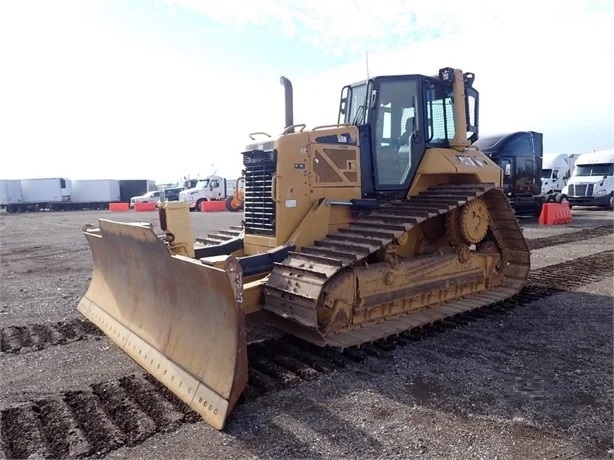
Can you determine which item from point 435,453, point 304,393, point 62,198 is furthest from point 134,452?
point 62,198

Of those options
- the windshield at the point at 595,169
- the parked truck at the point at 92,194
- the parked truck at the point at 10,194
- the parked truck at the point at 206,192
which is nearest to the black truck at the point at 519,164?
the windshield at the point at 595,169

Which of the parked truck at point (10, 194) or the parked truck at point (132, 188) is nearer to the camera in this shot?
the parked truck at point (10, 194)

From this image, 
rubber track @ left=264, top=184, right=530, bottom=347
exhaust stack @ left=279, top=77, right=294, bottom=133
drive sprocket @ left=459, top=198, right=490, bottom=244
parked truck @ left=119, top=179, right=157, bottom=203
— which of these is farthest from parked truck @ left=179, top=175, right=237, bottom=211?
rubber track @ left=264, top=184, right=530, bottom=347

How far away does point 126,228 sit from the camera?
18.0ft

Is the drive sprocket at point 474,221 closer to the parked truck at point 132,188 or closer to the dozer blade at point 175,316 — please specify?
the dozer blade at point 175,316

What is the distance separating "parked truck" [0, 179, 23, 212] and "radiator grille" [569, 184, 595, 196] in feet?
132

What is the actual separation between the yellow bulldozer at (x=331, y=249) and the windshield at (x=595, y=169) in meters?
19.1

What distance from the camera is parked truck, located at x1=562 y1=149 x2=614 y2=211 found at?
75.7 ft

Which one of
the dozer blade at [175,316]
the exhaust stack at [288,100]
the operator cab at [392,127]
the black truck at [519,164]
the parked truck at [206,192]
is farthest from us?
the parked truck at [206,192]

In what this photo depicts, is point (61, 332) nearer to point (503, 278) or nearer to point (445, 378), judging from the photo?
point (445, 378)

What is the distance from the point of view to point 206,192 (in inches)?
1324

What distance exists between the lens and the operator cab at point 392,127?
6.60 metres

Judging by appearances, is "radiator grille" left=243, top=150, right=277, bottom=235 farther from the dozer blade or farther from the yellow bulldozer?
the dozer blade

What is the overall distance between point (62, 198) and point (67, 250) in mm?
31807
